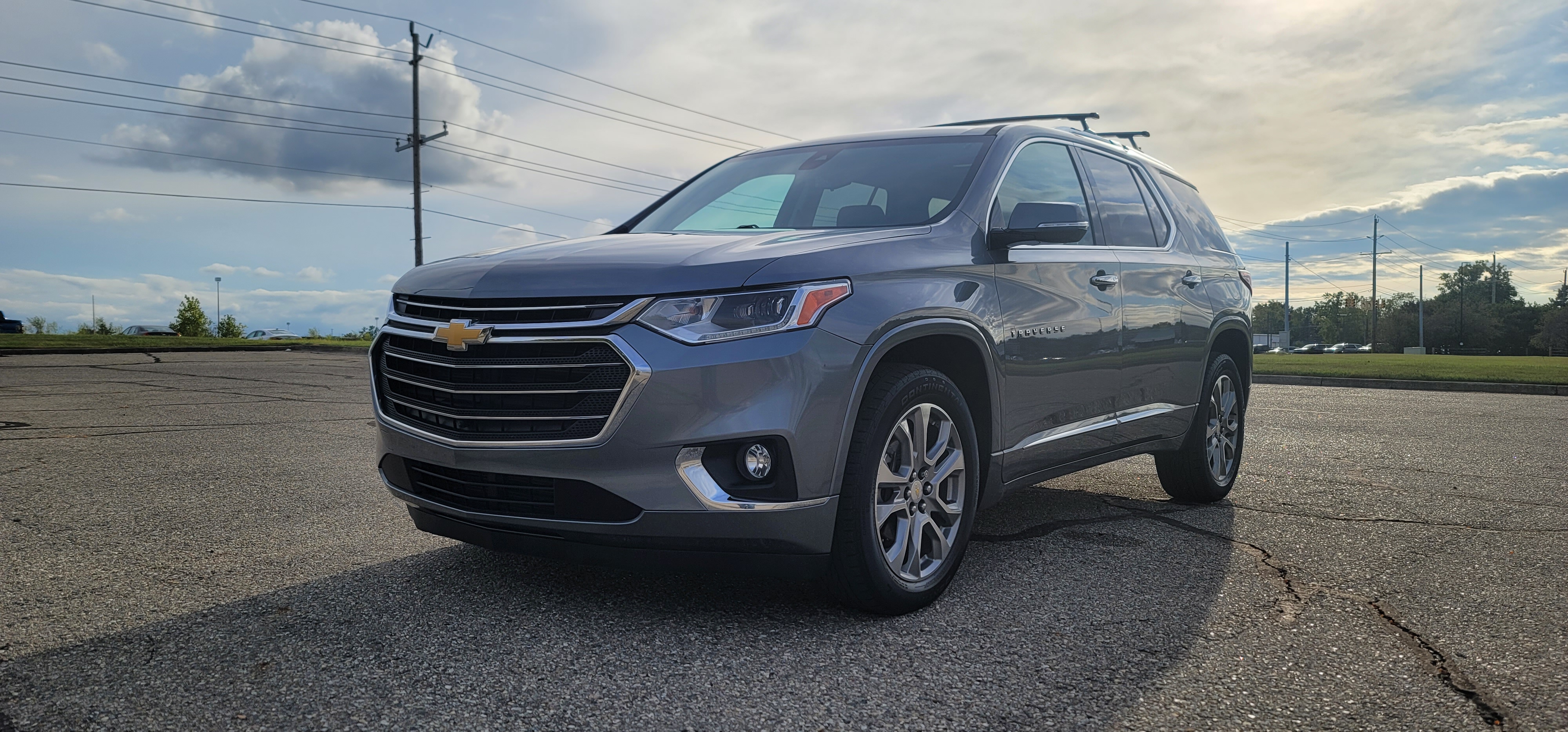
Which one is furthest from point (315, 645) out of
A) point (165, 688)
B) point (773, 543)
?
point (773, 543)

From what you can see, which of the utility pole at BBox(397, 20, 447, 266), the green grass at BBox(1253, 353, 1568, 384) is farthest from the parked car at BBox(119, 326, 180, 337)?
the green grass at BBox(1253, 353, 1568, 384)

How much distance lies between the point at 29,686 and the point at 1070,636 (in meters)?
→ 2.95

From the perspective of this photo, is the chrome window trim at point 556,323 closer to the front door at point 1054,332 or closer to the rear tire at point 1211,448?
the front door at point 1054,332

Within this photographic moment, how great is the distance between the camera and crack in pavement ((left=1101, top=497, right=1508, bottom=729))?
2838mm

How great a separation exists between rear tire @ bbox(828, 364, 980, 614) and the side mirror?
0.63 meters

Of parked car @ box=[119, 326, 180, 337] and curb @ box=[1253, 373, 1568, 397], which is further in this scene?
parked car @ box=[119, 326, 180, 337]

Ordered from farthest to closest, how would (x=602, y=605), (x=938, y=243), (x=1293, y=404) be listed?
(x=1293, y=404) < (x=938, y=243) < (x=602, y=605)

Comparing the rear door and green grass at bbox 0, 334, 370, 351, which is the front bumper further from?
green grass at bbox 0, 334, 370, 351

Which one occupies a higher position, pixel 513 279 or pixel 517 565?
pixel 513 279

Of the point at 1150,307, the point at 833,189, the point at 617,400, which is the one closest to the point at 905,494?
the point at 617,400

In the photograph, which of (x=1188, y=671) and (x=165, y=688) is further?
(x=1188, y=671)

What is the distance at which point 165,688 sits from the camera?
110 inches

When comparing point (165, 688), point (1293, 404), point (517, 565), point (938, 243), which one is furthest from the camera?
point (1293, 404)

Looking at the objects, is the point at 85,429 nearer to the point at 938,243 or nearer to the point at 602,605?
the point at 602,605
